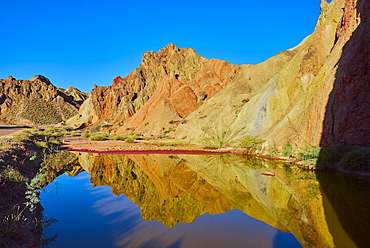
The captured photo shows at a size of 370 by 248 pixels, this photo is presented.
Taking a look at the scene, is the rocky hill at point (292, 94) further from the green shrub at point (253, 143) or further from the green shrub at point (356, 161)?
the green shrub at point (356, 161)

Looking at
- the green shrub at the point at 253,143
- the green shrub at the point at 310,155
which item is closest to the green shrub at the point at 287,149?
the green shrub at the point at 310,155

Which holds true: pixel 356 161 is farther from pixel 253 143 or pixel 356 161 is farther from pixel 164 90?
pixel 164 90

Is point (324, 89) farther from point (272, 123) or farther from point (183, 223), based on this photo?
point (183, 223)

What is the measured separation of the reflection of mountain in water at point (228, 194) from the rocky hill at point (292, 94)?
455 centimetres

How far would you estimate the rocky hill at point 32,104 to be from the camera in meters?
125

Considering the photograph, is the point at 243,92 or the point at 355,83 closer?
the point at 355,83

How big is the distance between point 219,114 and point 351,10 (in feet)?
78.3

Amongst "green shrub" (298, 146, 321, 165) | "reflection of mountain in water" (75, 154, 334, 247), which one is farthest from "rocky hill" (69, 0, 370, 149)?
"reflection of mountain in water" (75, 154, 334, 247)

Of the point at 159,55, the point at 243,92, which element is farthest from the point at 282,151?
the point at 159,55

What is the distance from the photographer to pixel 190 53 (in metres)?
75.1

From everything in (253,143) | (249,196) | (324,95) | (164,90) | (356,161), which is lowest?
(356,161)

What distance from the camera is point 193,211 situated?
905cm

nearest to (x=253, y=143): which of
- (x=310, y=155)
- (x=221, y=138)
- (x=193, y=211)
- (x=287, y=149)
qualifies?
(x=287, y=149)

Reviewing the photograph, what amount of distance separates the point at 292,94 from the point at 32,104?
13698cm
